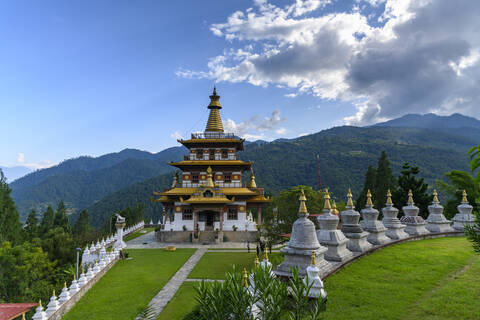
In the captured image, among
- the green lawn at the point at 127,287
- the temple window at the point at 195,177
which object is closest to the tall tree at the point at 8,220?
the green lawn at the point at 127,287

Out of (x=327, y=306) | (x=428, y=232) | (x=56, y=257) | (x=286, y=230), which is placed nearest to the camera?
(x=327, y=306)

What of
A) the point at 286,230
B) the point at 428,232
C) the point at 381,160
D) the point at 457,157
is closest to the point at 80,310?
the point at 286,230

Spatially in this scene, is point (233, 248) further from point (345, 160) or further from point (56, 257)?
point (345, 160)

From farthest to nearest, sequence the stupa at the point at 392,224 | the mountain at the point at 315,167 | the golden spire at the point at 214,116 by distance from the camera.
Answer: the mountain at the point at 315,167, the golden spire at the point at 214,116, the stupa at the point at 392,224

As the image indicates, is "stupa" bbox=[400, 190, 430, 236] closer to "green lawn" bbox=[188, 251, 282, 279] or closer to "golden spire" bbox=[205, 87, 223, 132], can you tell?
"green lawn" bbox=[188, 251, 282, 279]

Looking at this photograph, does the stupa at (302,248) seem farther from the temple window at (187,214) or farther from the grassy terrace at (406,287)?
the temple window at (187,214)

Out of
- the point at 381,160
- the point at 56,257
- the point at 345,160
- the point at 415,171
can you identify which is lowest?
the point at 56,257

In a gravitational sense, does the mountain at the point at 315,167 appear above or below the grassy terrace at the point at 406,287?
above

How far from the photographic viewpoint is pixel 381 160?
136 ft

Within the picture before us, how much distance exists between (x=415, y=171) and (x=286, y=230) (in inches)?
734

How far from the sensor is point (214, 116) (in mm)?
36500

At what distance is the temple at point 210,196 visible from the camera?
2791cm

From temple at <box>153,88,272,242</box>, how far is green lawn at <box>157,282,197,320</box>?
14.1 meters

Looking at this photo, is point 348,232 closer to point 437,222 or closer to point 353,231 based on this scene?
point 353,231
